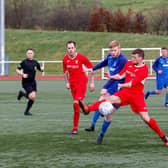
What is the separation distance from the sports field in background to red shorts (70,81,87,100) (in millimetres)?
711

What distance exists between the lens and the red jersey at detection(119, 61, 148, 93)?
9.02 meters

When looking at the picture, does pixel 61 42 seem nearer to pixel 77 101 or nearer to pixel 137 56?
pixel 77 101

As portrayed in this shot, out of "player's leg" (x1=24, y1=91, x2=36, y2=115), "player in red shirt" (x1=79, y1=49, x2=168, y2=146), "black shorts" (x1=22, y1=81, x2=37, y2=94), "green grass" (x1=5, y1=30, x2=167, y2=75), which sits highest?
"player in red shirt" (x1=79, y1=49, x2=168, y2=146)

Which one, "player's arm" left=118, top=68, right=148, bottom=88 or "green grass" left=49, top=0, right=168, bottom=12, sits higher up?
"green grass" left=49, top=0, right=168, bottom=12

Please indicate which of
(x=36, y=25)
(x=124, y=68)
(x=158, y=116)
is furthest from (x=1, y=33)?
(x=36, y=25)

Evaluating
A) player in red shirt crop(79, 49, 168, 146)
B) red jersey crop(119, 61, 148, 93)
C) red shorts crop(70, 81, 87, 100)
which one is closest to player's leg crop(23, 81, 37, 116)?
red shorts crop(70, 81, 87, 100)

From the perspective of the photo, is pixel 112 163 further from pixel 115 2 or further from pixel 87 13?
pixel 115 2

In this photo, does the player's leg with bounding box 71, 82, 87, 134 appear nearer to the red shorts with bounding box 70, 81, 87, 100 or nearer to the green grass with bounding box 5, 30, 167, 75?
the red shorts with bounding box 70, 81, 87, 100

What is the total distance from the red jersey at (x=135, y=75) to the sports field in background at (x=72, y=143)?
983 mm

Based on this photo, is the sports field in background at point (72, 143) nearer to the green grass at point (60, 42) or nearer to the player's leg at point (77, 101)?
the player's leg at point (77, 101)

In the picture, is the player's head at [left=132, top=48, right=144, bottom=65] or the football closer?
the football

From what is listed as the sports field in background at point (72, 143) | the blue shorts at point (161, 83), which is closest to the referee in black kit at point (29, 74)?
the sports field in background at point (72, 143)

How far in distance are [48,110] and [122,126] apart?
4121mm

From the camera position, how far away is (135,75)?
9070 millimetres
